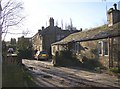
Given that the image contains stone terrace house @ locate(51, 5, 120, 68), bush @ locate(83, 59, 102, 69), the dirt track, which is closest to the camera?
the dirt track

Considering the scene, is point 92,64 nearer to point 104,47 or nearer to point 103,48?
point 103,48

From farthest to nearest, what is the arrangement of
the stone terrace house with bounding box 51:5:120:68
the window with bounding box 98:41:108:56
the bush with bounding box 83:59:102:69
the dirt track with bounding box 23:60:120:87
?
the bush with bounding box 83:59:102:69 < the window with bounding box 98:41:108:56 < the stone terrace house with bounding box 51:5:120:68 < the dirt track with bounding box 23:60:120:87

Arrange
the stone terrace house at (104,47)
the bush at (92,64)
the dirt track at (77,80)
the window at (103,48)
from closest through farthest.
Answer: the dirt track at (77,80)
the stone terrace house at (104,47)
the window at (103,48)
the bush at (92,64)

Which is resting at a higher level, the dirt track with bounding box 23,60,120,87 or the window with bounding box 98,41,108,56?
the window with bounding box 98,41,108,56

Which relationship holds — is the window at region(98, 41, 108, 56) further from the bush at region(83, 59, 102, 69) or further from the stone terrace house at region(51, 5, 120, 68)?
the bush at region(83, 59, 102, 69)

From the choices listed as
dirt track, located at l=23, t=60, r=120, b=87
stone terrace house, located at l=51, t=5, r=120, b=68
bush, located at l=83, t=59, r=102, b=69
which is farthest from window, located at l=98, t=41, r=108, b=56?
dirt track, located at l=23, t=60, r=120, b=87

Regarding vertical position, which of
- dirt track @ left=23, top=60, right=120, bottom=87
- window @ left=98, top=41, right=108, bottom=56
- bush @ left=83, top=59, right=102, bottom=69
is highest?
window @ left=98, top=41, right=108, bottom=56

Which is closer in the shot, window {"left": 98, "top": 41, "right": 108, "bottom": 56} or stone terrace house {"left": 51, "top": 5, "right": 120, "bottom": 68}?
stone terrace house {"left": 51, "top": 5, "right": 120, "bottom": 68}

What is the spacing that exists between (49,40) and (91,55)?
123ft

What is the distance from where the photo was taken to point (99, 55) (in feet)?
91.8

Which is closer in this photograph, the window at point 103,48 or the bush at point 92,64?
the window at point 103,48

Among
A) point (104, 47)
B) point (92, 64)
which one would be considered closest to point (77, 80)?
point (104, 47)

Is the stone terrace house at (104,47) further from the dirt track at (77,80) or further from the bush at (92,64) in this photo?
the dirt track at (77,80)

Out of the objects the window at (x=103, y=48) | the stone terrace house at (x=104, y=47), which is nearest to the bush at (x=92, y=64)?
the stone terrace house at (x=104, y=47)
